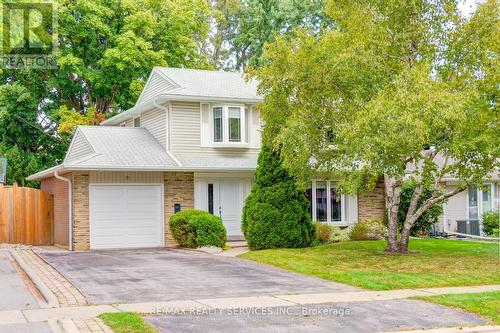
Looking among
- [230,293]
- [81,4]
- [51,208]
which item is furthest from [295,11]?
[230,293]

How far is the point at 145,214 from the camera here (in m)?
22.8

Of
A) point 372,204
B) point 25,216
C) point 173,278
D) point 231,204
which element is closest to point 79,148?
point 25,216

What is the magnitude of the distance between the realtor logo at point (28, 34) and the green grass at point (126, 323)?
24385 mm

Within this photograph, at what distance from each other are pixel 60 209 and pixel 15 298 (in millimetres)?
12887

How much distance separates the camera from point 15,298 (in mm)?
11617

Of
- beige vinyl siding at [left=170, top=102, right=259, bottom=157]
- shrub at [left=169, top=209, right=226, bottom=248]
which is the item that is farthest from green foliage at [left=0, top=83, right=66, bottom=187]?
shrub at [left=169, top=209, right=226, bottom=248]

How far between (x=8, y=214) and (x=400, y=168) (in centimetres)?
1500

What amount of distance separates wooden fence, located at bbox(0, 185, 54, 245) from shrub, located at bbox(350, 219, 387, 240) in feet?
39.1

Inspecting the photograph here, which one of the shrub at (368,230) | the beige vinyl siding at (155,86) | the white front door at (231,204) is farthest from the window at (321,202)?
the beige vinyl siding at (155,86)

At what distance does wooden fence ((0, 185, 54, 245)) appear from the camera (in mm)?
23859

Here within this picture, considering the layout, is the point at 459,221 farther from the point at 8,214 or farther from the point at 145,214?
the point at 8,214

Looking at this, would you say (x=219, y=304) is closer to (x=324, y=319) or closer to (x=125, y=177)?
(x=324, y=319)

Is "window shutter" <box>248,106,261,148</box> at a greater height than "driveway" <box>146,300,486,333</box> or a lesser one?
greater

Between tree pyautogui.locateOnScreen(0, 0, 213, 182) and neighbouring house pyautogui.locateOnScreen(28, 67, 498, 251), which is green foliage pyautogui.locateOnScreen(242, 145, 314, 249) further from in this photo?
tree pyautogui.locateOnScreen(0, 0, 213, 182)
